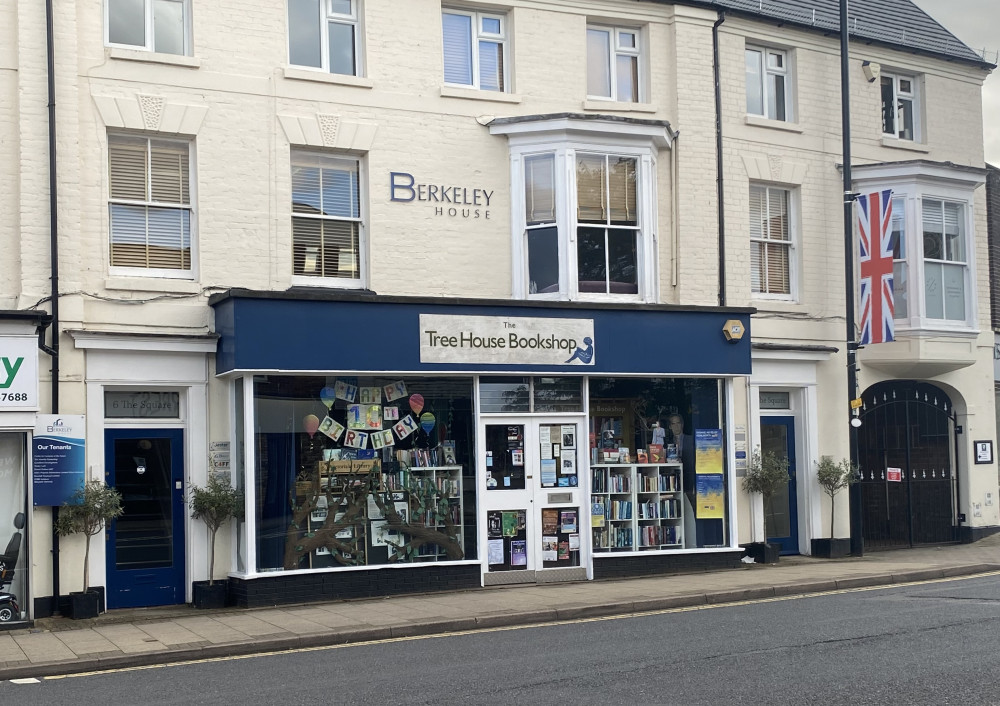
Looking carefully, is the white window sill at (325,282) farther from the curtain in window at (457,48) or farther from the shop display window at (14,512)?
the shop display window at (14,512)

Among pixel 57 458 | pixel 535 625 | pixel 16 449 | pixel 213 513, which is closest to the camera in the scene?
pixel 535 625

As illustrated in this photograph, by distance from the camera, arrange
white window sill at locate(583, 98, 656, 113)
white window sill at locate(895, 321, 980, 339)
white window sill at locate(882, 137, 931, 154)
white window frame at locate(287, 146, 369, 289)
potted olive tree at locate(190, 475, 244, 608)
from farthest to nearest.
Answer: white window sill at locate(882, 137, 931, 154)
white window sill at locate(895, 321, 980, 339)
white window sill at locate(583, 98, 656, 113)
white window frame at locate(287, 146, 369, 289)
potted olive tree at locate(190, 475, 244, 608)

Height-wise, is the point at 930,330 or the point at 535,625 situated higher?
the point at 930,330

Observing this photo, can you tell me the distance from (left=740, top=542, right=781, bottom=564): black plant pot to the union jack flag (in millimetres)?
3769

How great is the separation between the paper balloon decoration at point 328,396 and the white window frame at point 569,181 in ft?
10.7

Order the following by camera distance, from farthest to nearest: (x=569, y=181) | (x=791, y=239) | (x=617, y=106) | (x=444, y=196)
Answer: (x=791, y=239) < (x=617, y=106) < (x=569, y=181) < (x=444, y=196)

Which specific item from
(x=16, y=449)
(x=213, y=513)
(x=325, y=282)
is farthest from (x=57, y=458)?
(x=325, y=282)

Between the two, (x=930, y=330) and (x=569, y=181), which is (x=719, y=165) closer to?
(x=569, y=181)

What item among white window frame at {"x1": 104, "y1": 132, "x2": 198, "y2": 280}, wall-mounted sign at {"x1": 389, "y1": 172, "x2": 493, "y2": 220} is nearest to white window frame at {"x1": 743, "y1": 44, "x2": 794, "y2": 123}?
wall-mounted sign at {"x1": 389, "y1": 172, "x2": 493, "y2": 220}

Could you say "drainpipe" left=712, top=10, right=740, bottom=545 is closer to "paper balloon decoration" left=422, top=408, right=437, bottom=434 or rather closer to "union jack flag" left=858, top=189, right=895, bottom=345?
"union jack flag" left=858, top=189, right=895, bottom=345

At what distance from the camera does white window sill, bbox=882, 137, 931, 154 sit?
20.9 metres

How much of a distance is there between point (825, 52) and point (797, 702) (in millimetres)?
14638

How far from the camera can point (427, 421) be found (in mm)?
16422

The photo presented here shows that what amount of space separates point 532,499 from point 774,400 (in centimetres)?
536
